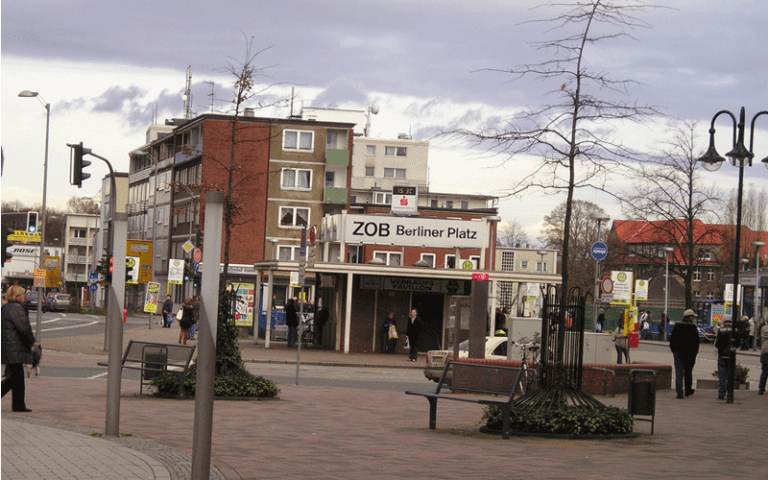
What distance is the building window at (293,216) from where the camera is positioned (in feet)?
248

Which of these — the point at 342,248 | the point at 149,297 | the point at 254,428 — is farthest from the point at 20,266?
the point at 254,428

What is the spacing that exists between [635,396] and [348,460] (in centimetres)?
556

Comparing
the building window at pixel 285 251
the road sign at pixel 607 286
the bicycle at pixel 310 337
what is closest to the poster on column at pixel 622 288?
the road sign at pixel 607 286

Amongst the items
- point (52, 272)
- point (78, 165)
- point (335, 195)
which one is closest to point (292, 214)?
point (335, 195)

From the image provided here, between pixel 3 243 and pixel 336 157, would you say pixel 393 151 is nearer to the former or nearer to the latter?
pixel 336 157

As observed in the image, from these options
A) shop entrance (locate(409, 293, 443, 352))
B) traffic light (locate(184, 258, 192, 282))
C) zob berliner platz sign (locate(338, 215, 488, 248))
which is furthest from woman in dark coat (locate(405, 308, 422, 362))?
traffic light (locate(184, 258, 192, 282))

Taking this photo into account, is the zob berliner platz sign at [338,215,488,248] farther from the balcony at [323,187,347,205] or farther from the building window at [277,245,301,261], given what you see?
the balcony at [323,187,347,205]

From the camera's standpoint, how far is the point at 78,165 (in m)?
23.4

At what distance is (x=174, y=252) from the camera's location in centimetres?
8719

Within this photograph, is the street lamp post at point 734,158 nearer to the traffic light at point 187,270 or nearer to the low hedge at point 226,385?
the low hedge at point 226,385

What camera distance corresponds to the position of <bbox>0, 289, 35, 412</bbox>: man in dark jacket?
13.9 metres

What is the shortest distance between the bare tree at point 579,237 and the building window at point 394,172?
22.3m

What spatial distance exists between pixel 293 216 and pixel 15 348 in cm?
6198

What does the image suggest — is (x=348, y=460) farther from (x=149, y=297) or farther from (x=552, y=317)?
(x=149, y=297)
